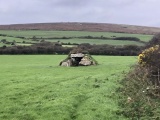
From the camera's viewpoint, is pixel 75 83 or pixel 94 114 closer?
pixel 94 114

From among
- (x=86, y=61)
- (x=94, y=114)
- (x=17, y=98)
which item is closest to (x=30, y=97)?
(x=17, y=98)

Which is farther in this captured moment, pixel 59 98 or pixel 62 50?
pixel 62 50

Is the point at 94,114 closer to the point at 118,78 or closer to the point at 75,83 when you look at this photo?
the point at 75,83

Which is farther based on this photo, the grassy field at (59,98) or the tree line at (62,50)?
the tree line at (62,50)

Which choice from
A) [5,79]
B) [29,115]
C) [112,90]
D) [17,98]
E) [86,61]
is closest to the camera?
[29,115]

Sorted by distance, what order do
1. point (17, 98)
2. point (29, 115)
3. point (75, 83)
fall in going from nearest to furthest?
point (29, 115) → point (17, 98) → point (75, 83)

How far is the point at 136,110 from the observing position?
15.9 meters

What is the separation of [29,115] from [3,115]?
1.10 metres

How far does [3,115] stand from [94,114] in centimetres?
385

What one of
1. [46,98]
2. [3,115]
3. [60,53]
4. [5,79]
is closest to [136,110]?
[46,98]

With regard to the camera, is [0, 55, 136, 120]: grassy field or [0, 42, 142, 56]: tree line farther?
[0, 42, 142, 56]: tree line

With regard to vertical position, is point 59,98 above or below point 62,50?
below

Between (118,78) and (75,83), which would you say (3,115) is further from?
(118,78)

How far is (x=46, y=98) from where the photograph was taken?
1773cm
